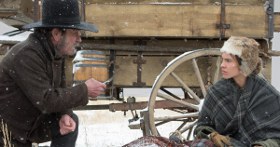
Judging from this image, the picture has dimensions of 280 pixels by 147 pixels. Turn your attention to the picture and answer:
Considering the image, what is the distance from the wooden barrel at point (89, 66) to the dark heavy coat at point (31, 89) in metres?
1.94

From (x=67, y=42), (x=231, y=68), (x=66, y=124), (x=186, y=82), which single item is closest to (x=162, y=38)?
(x=186, y=82)

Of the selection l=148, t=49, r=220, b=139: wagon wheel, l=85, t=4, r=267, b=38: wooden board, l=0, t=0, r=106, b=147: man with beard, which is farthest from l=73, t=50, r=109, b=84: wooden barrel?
l=0, t=0, r=106, b=147: man with beard

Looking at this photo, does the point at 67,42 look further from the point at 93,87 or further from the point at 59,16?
the point at 93,87

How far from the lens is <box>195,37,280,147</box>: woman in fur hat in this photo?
415cm

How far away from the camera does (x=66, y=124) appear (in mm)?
3844

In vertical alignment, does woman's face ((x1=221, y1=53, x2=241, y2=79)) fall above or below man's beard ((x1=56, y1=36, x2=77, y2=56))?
below

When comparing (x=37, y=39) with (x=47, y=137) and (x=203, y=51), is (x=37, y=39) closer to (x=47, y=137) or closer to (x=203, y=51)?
(x=47, y=137)

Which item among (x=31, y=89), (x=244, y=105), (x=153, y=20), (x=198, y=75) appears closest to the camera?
(x=31, y=89)

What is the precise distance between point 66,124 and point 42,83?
1.21 feet

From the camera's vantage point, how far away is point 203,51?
617 cm

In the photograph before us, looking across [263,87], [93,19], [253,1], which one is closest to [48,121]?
[263,87]

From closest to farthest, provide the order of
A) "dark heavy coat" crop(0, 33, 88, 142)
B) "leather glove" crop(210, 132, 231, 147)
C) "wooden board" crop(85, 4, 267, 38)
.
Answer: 1. "dark heavy coat" crop(0, 33, 88, 142)
2. "leather glove" crop(210, 132, 231, 147)
3. "wooden board" crop(85, 4, 267, 38)

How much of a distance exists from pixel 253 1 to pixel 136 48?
4.69 ft

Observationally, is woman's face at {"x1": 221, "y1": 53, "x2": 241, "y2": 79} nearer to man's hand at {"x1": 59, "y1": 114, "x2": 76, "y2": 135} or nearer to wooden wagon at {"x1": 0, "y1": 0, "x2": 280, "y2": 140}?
man's hand at {"x1": 59, "y1": 114, "x2": 76, "y2": 135}
